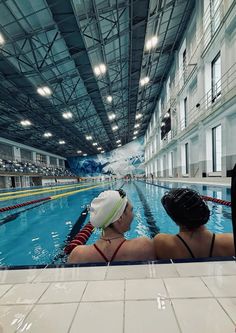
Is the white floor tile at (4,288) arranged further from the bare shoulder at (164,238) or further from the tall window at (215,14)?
the tall window at (215,14)

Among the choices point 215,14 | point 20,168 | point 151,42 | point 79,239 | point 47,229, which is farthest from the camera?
point 20,168

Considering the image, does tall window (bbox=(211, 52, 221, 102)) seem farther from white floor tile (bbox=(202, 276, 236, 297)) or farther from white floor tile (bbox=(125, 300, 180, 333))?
white floor tile (bbox=(125, 300, 180, 333))

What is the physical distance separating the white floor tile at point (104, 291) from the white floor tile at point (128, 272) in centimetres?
6

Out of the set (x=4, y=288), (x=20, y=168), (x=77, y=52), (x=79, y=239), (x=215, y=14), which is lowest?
(x=79, y=239)

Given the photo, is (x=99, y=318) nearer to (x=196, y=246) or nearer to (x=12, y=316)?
(x=12, y=316)

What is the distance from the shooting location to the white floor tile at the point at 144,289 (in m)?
0.96

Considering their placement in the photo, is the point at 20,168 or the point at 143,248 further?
the point at 20,168

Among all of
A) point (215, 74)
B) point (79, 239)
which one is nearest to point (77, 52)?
point (215, 74)

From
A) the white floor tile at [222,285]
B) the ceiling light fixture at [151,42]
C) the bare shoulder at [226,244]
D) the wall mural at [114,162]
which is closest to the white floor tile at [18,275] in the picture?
the white floor tile at [222,285]

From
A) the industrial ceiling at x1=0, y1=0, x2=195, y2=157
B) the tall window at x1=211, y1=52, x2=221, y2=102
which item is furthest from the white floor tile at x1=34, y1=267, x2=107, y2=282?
the tall window at x1=211, y1=52, x2=221, y2=102

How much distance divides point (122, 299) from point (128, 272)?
0.80ft

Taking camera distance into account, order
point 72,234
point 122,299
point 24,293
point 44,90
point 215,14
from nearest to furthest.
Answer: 1. point 122,299
2. point 24,293
3. point 72,234
4. point 215,14
5. point 44,90

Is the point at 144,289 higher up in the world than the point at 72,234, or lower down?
higher up

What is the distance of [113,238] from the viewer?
1.39m
